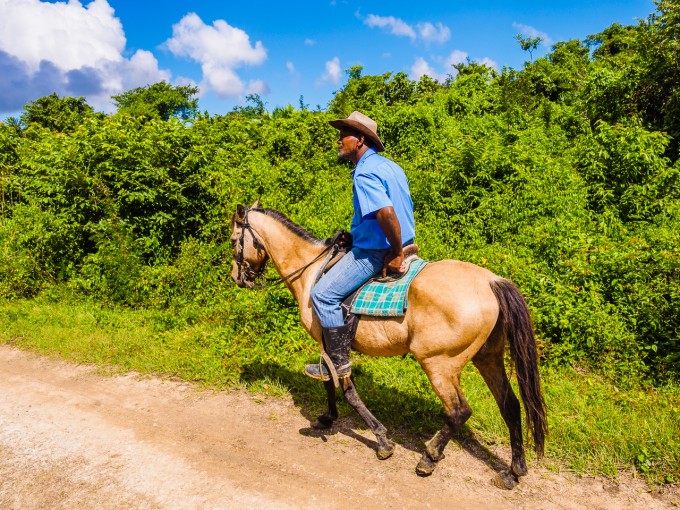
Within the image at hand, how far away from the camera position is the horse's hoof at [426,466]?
3.66 meters

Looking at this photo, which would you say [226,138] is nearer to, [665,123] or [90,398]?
[90,398]

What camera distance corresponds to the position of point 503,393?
3.78 m

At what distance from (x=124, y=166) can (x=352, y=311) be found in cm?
713

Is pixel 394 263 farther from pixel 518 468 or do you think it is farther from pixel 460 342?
pixel 518 468

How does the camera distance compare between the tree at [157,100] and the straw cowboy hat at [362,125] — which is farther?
the tree at [157,100]

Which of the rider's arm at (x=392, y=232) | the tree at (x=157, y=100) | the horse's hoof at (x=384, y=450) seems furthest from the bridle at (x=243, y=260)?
the tree at (x=157, y=100)

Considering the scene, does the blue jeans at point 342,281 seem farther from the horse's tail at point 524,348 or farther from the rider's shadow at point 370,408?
the rider's shadow at point 370,408

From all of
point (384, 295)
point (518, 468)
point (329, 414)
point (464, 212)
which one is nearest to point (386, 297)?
point (384, 295)

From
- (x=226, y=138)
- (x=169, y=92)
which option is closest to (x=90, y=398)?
(x=226, y=138)

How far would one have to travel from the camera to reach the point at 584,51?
2550 cm

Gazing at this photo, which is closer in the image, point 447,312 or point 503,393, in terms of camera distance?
point 447,312

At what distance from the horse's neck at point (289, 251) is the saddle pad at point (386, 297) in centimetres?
66

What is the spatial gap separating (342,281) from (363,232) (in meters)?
0.46

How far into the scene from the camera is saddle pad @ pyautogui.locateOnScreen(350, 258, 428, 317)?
12.0 feet
